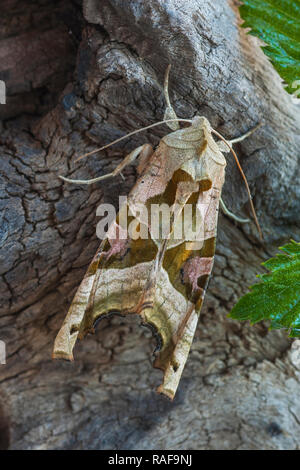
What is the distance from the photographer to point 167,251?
4.33 ft

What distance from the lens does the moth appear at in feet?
4.09

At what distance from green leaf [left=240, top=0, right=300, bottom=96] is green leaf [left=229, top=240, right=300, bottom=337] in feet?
1.64

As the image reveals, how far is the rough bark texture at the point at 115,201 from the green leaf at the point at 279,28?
0.10 meters

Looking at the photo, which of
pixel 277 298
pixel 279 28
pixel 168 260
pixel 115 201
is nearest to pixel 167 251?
pixel 168 260

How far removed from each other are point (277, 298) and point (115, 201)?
575 millimetres

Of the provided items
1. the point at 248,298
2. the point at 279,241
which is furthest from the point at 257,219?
the point at 248,298

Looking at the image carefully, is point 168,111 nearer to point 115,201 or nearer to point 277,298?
point 115,201

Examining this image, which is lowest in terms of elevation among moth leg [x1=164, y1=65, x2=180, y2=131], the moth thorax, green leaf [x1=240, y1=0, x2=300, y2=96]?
the moth thorax

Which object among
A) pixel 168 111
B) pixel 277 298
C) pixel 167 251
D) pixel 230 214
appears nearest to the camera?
pixel 277 298

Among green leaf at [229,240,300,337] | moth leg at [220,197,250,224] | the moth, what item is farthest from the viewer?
moth leg at [220,197,250,224]

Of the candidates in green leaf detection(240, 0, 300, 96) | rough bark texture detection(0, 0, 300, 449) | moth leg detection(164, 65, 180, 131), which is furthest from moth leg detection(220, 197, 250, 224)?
green leaf detection(240, 0, 300, 96)

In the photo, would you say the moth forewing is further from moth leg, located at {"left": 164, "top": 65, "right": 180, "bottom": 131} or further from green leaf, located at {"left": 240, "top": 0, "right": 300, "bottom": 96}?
green leaf, located at {"left": 240, "top": 0, "right": 300, "bottom": 96}

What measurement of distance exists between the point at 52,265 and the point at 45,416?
0.57 meters
